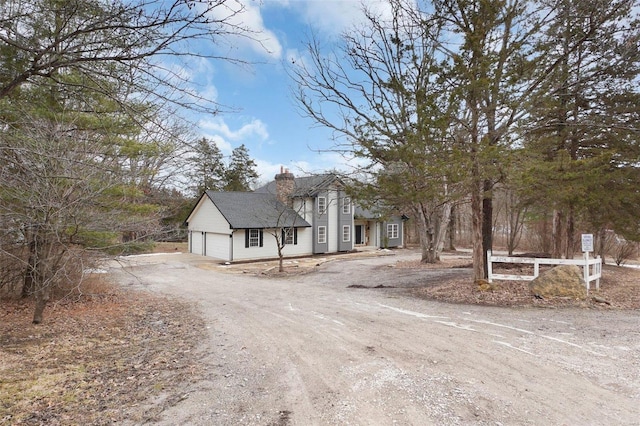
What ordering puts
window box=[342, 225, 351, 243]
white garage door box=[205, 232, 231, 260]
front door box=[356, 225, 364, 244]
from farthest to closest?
1. front door box=[356, 225, 364, 244]
2. window box=[342, 225, 351, 243]
3. white garage door box=[205, 232, 231, 260]

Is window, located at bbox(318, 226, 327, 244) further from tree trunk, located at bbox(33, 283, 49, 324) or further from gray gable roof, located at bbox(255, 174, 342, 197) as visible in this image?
tree trunk, located at bbox(33, 283, 49, 324)

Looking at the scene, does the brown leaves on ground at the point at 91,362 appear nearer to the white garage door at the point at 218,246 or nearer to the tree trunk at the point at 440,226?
the white garage door at the point at 218,246

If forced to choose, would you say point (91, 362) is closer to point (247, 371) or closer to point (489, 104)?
point (247, 371)

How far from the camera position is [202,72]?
3.61m

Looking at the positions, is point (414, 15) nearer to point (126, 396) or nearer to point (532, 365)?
point (532, 365)

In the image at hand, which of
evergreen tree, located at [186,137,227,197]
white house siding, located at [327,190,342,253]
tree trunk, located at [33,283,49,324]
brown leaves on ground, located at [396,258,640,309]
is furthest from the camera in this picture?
evergreen tree, located at [186,137,227,197]

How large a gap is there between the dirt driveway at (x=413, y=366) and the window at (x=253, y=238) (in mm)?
12643

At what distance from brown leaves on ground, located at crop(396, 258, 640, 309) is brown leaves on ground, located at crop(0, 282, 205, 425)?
6221 millimetres

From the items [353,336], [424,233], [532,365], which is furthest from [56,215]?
[424,233]

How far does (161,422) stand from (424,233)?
55.3 feet

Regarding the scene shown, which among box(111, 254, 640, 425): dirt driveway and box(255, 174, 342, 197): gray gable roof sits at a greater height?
box(255, 174, 342, 197): gray gable roof

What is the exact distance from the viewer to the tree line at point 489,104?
8148mm

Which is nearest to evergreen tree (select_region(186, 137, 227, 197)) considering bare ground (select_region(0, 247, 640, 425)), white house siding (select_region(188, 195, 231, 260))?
white house siding (select_region(188, 195, 231, 260))

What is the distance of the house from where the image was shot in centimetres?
2091
